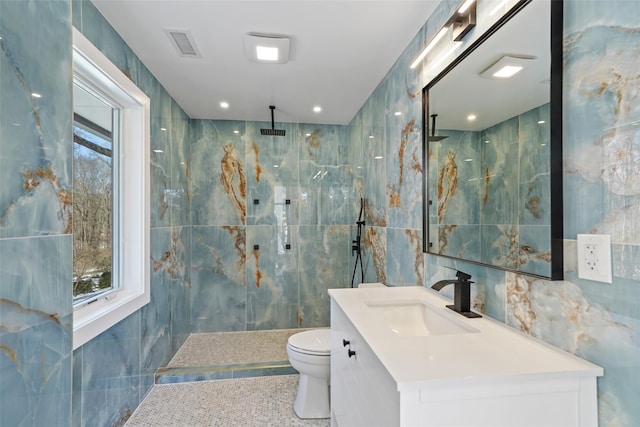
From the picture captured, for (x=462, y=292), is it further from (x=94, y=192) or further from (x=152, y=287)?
(x=152, y=287)

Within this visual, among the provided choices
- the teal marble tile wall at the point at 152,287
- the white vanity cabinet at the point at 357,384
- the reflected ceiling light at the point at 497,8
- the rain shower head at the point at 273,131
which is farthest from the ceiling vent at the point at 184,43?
the white vanity cabinet at the point at 357,384

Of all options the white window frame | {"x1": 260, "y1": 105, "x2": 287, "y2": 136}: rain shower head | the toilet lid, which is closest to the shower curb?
the toilet lid

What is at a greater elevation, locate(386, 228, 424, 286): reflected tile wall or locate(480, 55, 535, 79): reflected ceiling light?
locate(480, 55, 535, 79): reflected ceiling light

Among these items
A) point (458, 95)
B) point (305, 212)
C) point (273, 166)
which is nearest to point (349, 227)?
point (305, 212)

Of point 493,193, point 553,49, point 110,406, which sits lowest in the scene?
point 110,406

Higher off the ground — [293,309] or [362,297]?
[362,297]

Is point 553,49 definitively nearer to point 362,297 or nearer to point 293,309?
point 362,297

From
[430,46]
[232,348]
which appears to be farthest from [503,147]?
[232,348]

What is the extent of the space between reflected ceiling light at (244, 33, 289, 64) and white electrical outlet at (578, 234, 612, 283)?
1.82 metres

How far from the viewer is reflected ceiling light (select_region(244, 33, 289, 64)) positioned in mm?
1980

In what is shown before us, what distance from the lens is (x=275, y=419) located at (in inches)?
83.4

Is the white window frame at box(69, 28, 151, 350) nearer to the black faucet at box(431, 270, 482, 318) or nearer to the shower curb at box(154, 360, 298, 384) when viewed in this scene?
the shower curb at box(154, 360, 298, 384)

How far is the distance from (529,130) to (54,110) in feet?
4.81

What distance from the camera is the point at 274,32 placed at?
1954 mm
